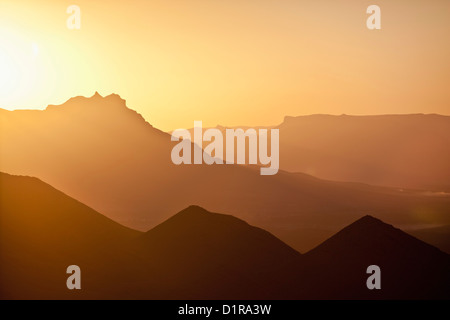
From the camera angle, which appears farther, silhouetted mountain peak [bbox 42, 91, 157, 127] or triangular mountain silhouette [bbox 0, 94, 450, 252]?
silhouetted mountain peak [bbox 42, 91, 157, 127]

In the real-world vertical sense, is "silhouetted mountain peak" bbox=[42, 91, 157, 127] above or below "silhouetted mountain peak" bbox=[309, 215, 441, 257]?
above

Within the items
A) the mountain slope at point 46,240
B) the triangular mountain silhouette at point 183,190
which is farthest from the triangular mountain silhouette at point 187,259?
the triangular mountain silhouette at point 183,190

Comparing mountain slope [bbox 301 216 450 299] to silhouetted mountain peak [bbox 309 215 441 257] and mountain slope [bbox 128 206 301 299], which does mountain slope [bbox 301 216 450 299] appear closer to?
silhouetted mountain peak [bbox 309 215 441 257]

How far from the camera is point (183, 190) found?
25.0ft

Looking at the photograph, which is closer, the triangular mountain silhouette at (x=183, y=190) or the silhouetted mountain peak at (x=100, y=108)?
the triangular mountain silhouette at (x=183, y=190)

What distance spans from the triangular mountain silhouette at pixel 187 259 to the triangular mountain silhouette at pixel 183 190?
6.8 inches

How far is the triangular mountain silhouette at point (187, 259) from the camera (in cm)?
731

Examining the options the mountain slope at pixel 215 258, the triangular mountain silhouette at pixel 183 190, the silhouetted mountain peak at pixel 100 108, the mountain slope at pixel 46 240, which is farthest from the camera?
the silhouetted mountain peak at pixel 100 108

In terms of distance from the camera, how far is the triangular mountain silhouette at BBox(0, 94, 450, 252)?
24.7 feet

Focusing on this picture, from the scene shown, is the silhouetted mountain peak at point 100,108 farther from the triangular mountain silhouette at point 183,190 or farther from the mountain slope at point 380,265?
the mountain slope at point 380,265

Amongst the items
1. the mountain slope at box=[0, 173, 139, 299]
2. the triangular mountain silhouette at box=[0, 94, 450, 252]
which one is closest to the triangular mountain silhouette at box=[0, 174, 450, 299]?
the mountain slope at box=[0, 173, 139, 299]

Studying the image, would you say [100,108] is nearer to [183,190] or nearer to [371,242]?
[183,190]

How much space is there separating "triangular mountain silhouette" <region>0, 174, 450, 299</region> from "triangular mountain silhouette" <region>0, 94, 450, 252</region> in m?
0.17

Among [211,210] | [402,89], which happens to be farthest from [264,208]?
[402,89]
